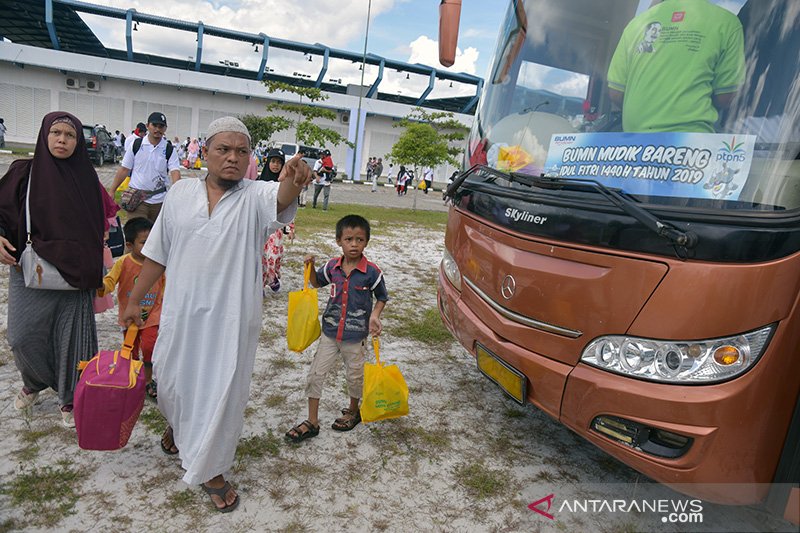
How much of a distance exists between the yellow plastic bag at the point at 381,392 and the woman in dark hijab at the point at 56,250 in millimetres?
1690

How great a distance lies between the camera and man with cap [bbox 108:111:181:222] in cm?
524

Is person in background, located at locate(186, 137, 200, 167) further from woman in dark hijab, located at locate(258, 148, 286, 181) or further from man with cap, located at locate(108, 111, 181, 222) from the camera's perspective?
woman in dark hijab, located at locate(258, 148, 286, 181)

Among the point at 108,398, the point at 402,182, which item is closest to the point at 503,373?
the point at 108,398

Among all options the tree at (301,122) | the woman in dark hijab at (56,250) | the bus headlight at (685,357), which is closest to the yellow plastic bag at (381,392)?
the bus headlight at (685,357)

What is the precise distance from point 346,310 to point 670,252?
178cm

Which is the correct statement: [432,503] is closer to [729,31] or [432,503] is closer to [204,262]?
[204,262]

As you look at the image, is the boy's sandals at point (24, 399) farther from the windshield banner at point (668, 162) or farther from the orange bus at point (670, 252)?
the windshield banner at point (668, 162)

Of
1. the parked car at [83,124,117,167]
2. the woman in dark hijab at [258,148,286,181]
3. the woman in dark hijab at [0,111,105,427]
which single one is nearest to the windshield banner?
the woman in dark hijab at [0,111,105,427]

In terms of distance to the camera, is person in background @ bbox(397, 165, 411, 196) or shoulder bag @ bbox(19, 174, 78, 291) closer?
shoulder bag @ bbox(19, 174, 78, 291)

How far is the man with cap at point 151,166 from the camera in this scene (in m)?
5.24

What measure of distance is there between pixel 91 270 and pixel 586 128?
2.88 metres

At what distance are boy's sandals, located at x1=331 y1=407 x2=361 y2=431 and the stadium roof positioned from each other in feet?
90.9

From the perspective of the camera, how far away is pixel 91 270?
288cm

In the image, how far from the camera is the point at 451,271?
3.64 metres
